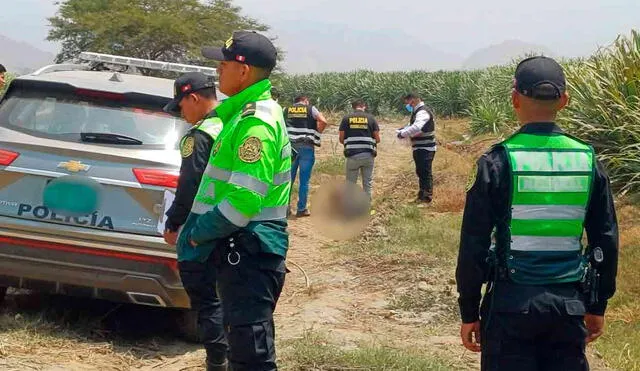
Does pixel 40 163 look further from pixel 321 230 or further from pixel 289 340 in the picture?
pixel 321 230

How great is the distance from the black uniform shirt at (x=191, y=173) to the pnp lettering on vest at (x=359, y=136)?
7.18 m

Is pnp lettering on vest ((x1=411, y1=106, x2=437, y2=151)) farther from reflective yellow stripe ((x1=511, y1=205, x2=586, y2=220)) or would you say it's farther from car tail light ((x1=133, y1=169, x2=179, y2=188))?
reflective yellow stripe ((x1=511, y1=205, x2=586, y2=220))

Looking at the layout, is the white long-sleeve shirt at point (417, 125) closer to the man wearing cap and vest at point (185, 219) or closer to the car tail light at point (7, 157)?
the car tail light at point (7, 157)

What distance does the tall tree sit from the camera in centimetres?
3806

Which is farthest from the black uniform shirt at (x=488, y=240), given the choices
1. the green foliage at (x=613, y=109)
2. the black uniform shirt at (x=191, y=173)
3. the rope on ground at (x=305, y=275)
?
the green foliage at (x=613, y=109)

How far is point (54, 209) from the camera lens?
4.64 metres

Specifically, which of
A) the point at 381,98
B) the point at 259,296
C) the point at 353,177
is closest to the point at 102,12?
the point at 381,98

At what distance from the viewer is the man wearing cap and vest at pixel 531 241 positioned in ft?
9.36

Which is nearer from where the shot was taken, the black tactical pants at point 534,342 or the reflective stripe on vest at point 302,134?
the black tactical pants at point 534,342

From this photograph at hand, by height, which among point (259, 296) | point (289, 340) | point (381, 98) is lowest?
point (289, 340)

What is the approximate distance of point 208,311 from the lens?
4145mm

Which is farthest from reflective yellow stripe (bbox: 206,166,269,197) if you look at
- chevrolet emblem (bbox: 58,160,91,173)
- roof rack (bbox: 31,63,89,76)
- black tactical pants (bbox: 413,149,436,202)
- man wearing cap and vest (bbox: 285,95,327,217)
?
black tactical pants (bbox: 413,149,436,202)

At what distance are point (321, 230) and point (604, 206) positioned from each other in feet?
19.9

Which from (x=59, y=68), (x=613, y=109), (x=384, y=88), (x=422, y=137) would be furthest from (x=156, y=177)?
(x=384, y=88)
